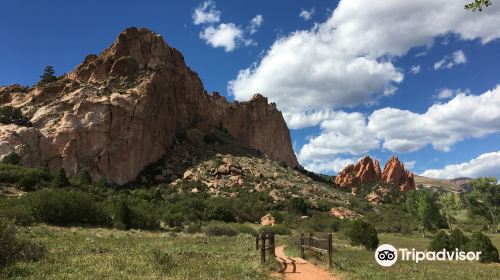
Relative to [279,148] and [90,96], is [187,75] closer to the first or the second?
[90,96]

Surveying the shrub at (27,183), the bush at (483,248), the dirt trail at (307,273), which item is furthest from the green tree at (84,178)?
the dirt trail at (307,273)

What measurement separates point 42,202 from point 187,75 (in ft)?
248

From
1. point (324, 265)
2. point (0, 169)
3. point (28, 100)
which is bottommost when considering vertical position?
point (324, 265)

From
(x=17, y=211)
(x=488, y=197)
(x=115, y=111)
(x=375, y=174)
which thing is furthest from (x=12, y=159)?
(x=375, y=174)

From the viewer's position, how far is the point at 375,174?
576ft

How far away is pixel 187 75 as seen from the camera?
373ft

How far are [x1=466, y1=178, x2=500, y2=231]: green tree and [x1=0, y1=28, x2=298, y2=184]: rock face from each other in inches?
2355

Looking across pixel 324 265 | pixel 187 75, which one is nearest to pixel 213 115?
pixel 187 75

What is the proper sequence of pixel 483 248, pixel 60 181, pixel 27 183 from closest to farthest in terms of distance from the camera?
pixel 483 248 → pixel 27 183 → pixel 60 181

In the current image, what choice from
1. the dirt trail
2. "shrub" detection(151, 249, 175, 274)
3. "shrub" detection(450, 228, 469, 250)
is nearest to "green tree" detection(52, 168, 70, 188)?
"shrub" detection(151, 249, 175, 274)

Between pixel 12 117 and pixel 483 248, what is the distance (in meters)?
79.8

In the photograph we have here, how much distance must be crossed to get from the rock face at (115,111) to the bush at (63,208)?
→ 36.9 m

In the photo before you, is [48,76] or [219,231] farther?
[48,76]

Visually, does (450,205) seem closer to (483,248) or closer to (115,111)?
(483,248)
